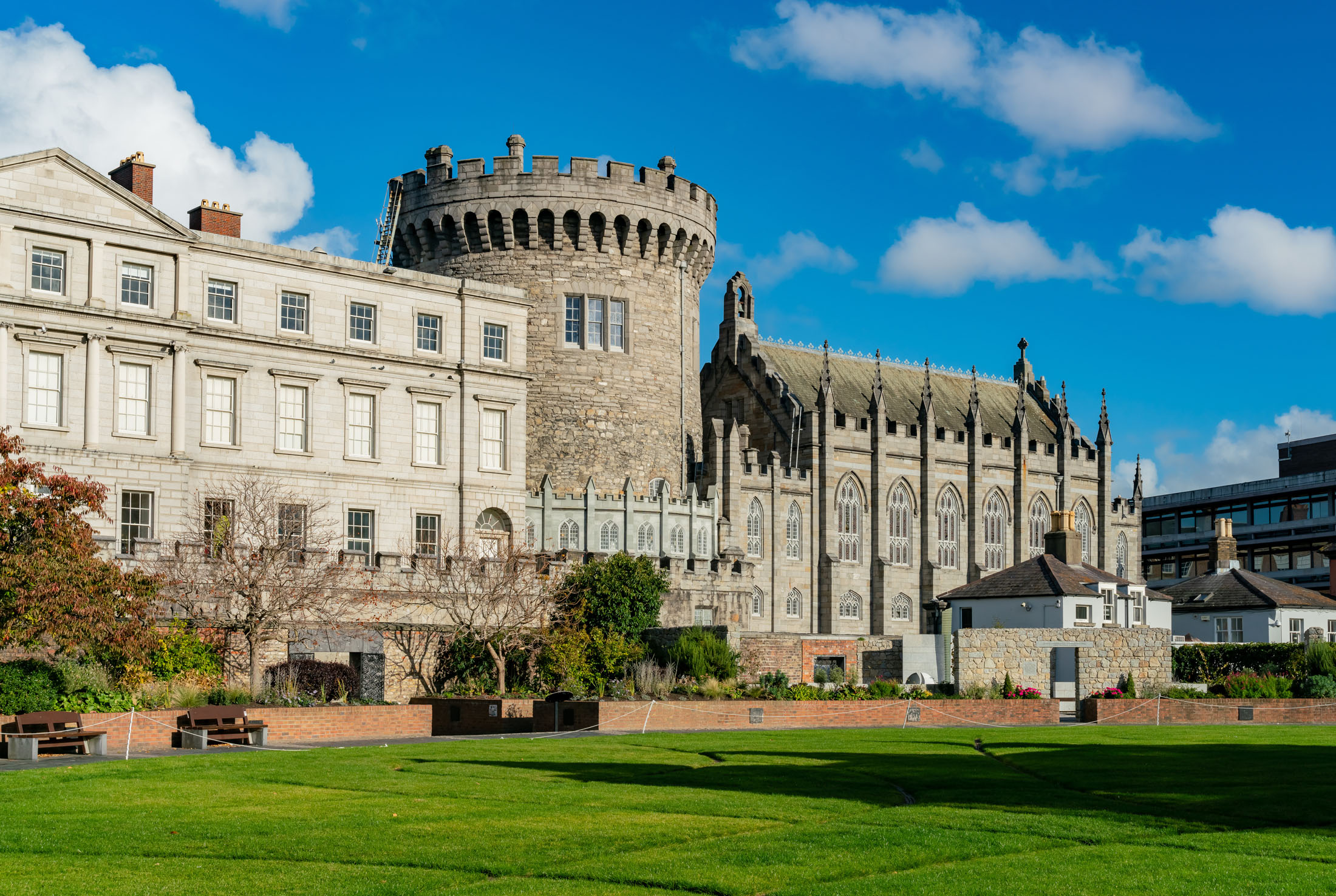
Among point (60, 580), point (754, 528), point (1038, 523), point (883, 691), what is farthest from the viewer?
point (1038, 523)

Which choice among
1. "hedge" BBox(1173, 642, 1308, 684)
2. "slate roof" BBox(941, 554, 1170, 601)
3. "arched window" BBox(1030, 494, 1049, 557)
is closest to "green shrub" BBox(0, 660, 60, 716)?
"slate roof" BBox(941, 554, 1170, 601)

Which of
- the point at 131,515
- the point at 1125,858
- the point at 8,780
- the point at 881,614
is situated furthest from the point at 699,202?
the point at 1125,858

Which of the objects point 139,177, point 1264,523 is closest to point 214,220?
point 139,177

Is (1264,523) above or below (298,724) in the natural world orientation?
above

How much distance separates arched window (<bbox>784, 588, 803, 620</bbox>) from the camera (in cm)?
6769

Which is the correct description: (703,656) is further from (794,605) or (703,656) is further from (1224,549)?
(1224,549)

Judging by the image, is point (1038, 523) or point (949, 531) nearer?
point (949, 531)

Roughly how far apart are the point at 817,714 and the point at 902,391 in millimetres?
43359

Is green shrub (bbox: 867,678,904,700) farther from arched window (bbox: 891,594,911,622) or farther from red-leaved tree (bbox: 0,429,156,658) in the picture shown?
arched window (bbox: 891,594,911,622)

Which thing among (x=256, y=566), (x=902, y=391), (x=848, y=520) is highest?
(x=902, y=391)

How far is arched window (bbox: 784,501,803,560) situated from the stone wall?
2087 cm

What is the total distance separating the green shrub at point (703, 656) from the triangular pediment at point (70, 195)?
18730 mm

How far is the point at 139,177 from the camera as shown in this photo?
151 feet

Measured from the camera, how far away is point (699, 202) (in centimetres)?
6009
